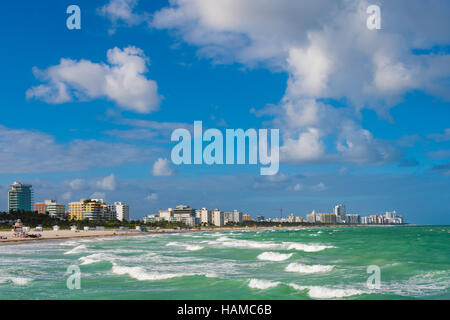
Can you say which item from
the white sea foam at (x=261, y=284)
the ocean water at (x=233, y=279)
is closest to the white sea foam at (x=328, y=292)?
the ocean water at (x=233, y=279)

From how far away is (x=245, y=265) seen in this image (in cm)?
3017

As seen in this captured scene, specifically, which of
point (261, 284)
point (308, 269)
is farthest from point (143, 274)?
point (308, 269)

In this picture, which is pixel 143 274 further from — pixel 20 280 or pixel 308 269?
pixel 308 269

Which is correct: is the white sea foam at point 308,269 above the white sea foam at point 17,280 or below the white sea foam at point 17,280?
below

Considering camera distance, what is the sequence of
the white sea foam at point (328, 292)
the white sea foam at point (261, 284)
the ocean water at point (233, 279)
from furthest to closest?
1. the white sea foam at point (261, 284)
2. the ocean water at point (233, 279)
3. the white sea foam at point (328, 292)

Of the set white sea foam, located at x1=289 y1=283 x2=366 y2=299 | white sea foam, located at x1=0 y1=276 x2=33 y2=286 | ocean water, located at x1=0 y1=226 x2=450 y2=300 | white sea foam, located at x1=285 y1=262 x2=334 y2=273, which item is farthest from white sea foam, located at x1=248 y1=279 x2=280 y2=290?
white sea foam, located at x1=0 y1=276 x2=33 y2=286

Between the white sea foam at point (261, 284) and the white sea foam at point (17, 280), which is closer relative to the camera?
the white sea foam at point (261, 284)

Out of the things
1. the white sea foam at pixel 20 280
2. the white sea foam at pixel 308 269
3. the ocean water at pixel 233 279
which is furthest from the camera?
the white sea foam at pixel 308 269

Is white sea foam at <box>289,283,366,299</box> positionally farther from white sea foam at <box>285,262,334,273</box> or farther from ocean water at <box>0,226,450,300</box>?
white sea foam at <box>285,262,334,273</box>

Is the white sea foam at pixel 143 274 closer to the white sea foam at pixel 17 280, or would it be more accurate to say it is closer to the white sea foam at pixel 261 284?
the white sea foam at pixel 17 280

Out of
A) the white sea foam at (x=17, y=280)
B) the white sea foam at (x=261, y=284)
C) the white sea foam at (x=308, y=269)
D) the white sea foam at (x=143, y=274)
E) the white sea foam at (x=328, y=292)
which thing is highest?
the white sea foam at (x=328, y=292)

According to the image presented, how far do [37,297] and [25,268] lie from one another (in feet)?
36.0
